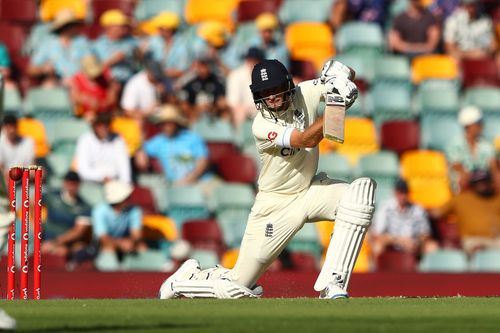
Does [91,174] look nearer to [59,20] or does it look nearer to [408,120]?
[59,20]

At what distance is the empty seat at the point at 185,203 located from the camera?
12.9 m

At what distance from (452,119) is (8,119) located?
4.60 m

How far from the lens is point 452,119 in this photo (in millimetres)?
14258

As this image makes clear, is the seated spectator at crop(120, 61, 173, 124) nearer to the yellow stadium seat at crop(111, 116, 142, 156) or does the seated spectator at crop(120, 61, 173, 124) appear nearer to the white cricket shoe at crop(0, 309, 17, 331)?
the yellow stadium seat at crop(111, 116, 142, 156)

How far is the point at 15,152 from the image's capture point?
12766 mm

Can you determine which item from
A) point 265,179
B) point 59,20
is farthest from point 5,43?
point 265,179

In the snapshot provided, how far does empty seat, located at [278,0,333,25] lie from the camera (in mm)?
15266

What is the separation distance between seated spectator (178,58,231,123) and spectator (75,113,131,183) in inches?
46.4

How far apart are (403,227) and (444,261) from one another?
0.55 meters

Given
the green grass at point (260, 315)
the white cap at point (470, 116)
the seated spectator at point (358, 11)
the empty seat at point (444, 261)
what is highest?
the seated spectator at point (358, 11)

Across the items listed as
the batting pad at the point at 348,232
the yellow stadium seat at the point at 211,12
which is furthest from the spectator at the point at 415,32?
the batting pad at the point at 348,232

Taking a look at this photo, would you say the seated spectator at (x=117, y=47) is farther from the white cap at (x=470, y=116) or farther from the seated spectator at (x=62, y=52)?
the white cap at (x=470, y=116)

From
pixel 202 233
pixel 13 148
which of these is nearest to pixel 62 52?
pixel 13 148

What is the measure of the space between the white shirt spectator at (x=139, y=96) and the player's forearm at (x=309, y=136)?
583 cm
